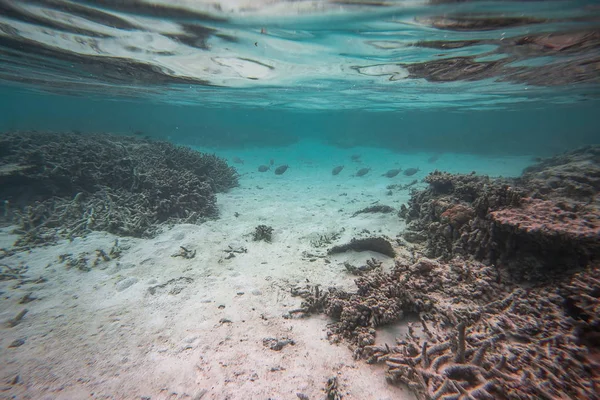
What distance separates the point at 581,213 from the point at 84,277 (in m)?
10.9

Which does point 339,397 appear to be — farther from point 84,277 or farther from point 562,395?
point 84,277

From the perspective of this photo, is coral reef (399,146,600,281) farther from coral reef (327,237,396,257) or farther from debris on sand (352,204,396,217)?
debris on sand (352,204,396,217)

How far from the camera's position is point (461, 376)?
303 cm

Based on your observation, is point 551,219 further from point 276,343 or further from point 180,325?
point 180,325

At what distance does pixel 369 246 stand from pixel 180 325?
193 inches

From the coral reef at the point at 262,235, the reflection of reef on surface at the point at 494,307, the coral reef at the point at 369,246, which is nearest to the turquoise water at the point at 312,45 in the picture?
the reflection of reef on surface at the point at 494,307

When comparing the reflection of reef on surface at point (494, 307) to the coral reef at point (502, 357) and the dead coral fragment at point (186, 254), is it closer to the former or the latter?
the coral reef at point (502, 357)

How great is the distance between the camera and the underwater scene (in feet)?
11.4

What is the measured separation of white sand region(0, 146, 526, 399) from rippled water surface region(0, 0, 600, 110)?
7.07 meters

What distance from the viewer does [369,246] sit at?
7.21 m

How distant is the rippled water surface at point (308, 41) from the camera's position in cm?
774

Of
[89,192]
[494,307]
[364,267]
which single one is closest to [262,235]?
[364,267]

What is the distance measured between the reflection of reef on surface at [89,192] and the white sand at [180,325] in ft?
3.00

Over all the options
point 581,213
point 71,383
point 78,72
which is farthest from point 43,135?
point 581,213
